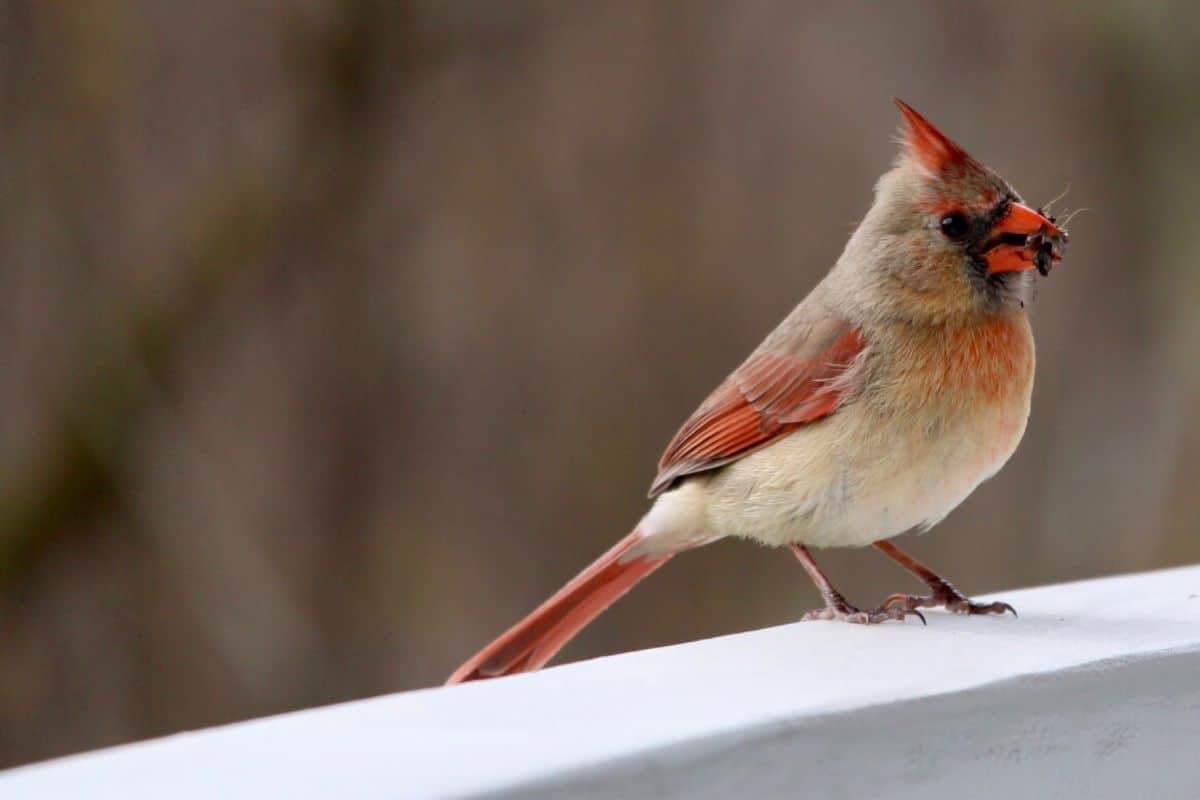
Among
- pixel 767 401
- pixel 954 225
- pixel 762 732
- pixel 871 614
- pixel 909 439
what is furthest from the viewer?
pixel 767 401

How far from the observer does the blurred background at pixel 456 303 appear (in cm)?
384

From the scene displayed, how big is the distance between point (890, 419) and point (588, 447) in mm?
2311

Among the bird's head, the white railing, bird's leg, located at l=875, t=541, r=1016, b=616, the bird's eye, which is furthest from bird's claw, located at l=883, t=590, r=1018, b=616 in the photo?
the bird's eye

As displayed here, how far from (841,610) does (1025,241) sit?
53 cm

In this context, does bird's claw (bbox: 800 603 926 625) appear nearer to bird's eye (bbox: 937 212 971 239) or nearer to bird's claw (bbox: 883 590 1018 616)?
bird's claw (bbox: 883 590 1018 616)

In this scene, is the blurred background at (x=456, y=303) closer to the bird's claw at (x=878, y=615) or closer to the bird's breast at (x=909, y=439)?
the bird's breast at (x=909, y=439)

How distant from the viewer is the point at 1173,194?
4.49 metres

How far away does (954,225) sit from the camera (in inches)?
85.0

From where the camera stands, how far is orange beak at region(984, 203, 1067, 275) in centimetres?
204

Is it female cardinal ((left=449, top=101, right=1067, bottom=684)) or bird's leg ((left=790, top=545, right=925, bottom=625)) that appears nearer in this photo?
bird's leg ((left=790, top=545, right=925, bottom=625))

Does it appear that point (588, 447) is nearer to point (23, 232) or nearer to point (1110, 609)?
point (23, 232)

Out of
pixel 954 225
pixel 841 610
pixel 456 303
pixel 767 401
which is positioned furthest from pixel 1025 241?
pixel 456 303

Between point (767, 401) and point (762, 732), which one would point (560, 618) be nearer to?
point (767, 401)

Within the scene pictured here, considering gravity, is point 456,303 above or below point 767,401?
below
